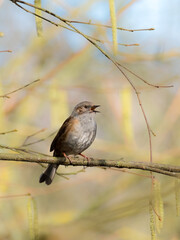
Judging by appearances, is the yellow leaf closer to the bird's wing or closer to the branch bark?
the bird's wing

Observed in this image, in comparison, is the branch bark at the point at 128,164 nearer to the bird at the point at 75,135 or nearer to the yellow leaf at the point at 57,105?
the bird at the point at 75,135

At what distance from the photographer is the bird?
5.27 meters

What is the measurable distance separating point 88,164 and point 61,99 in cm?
212

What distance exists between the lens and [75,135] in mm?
5301

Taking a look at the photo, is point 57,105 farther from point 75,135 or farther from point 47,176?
point 47,176

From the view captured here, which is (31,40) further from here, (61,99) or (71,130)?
(71,130)

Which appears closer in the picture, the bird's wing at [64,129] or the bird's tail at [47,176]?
the bird's wing at [64,129]

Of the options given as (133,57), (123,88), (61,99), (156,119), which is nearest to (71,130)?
(61,99)

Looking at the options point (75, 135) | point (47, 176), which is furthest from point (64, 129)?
point (47, 176)

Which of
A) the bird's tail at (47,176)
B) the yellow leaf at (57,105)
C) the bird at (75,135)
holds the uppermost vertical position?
the yellow leaf at (57,105)

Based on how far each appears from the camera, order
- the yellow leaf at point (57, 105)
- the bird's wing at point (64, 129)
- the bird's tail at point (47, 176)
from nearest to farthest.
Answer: the bird's wing at point (64, 129) → the bird's tail at point (47, 176) → the yellow leaf at point (57, 105)

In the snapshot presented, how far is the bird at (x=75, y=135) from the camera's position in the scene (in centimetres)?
527

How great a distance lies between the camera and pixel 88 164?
12.6 ft

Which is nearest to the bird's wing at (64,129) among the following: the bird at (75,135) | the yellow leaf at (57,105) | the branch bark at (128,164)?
the bird at (75,135)
